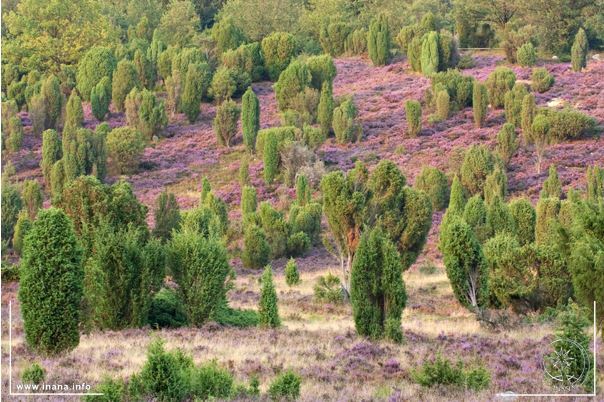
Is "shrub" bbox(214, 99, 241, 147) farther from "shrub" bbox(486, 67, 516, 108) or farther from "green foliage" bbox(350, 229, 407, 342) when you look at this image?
"green foliage" bbox(350, 229, 407, 342)

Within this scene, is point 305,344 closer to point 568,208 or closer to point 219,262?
point 219,262

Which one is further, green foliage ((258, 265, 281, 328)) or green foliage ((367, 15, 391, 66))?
green foliage ((367, 15, 391, 66))

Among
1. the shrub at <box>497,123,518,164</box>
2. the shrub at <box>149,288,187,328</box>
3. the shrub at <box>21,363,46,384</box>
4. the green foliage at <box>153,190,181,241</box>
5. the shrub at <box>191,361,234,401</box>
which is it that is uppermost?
the shrub at <box>191,361,234,401</box>

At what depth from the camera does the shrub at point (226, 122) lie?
49875 millimetres

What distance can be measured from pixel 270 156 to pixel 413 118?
8215 millimetres

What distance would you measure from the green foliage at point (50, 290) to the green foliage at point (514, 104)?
33392 millimetres

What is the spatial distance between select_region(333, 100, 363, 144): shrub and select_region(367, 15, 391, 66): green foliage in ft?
44.3

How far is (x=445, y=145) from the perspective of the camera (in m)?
47.0

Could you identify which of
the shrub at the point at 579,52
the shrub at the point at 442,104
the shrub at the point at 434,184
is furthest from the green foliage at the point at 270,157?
the shrub at the point at 579,52

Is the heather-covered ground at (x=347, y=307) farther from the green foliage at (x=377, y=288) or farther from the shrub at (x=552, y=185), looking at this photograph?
the shrub at (x=552, y=185)

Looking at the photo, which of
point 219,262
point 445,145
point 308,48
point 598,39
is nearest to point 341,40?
point 308,48

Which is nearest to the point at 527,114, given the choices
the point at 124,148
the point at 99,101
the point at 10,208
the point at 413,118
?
the point at 413,118

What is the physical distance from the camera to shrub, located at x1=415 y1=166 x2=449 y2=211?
4064 centimetres

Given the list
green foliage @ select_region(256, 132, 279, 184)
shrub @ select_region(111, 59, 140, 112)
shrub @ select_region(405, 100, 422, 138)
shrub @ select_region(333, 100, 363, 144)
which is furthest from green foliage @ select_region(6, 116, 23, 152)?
shrub @ select_region(405, 100, 422, 138)
